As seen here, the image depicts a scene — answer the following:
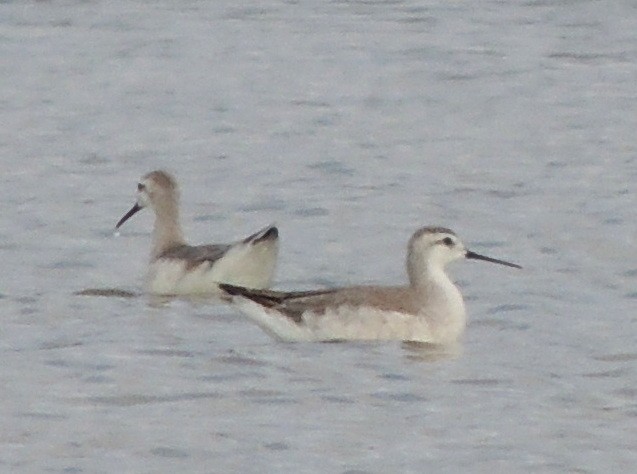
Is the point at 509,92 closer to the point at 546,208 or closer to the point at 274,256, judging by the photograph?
the point at 546,208

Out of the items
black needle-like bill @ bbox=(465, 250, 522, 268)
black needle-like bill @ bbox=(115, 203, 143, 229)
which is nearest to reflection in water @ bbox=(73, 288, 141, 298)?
black needle-like bill @ bbox=(115, 203, 143, 229)

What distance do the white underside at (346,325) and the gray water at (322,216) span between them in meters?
0.17

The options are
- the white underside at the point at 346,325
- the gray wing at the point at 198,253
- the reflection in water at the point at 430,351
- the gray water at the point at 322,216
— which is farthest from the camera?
the gray wing at the point at 198,253

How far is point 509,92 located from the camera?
22.5m

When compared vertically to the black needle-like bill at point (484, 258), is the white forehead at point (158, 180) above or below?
above

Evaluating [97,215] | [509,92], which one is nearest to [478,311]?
[97,215]

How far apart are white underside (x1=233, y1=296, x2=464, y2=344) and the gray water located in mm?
166

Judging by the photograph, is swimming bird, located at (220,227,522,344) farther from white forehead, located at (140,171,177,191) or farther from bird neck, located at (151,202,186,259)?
white forehead, located at (140,171,177,191)

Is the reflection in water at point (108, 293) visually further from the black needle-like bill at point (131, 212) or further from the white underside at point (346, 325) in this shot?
the white underside at point (346, 325)

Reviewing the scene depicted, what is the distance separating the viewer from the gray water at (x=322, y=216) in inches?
467

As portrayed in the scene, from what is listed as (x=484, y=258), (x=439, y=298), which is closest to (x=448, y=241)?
(x=484, y=258)

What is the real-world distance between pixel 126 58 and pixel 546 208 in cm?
751

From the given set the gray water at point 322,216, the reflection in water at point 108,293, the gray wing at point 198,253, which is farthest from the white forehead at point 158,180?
the reflection in water at point 108,293

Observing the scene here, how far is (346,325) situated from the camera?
14.4m
